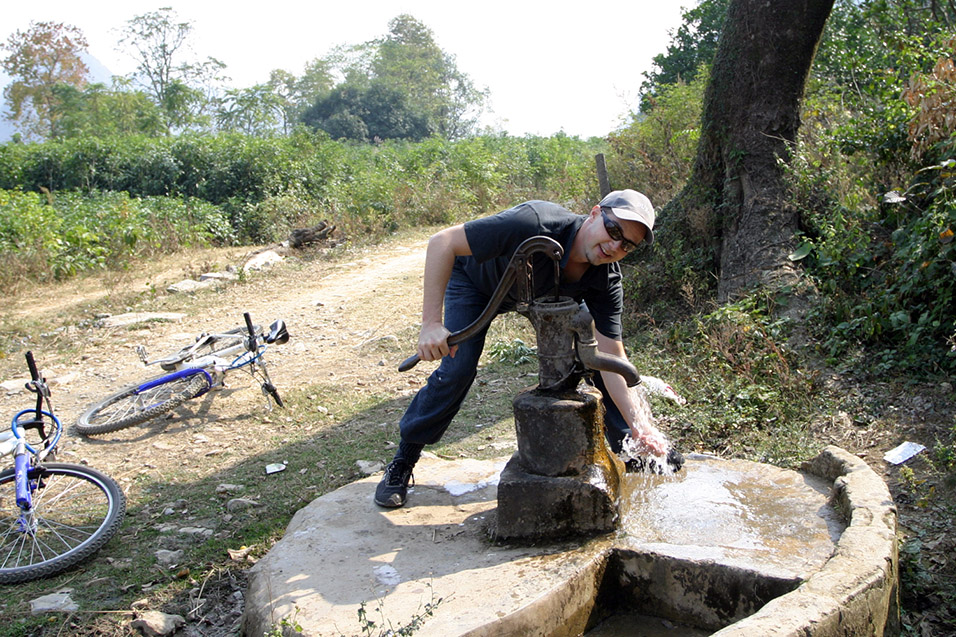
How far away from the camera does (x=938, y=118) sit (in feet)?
14.9

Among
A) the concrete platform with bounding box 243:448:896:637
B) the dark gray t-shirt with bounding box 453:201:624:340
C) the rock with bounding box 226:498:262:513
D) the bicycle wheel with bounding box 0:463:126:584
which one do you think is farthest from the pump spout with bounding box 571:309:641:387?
the bicycle wheel with bounding box 0:463:126:584

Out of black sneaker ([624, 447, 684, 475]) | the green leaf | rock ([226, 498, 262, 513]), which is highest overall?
the green leaf

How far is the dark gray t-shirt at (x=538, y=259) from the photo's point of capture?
258 centimetres

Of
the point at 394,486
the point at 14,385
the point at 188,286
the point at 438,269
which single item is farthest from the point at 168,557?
the point at 188,286

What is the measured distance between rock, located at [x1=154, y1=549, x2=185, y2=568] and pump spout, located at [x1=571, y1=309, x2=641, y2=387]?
2.04 metres

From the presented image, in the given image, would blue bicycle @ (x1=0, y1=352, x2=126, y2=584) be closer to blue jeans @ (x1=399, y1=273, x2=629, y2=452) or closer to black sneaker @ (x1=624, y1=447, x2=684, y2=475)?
blue jeans @ (x1=399, y1=273, x2=629, y2=452)

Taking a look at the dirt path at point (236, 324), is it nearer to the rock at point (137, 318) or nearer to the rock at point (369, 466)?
the rock at point (137, 318)

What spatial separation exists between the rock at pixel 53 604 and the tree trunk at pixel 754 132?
14.2 ft

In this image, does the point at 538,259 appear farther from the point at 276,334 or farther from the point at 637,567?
the point at 276,334

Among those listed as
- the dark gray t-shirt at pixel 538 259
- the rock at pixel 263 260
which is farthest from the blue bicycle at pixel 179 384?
the rock at pixel 263 260

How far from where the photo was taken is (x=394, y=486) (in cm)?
295

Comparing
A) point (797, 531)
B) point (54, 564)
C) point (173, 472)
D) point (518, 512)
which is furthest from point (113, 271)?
point (797, 531)

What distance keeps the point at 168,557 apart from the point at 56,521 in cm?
64

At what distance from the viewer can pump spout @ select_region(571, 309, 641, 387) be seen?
2375mm
